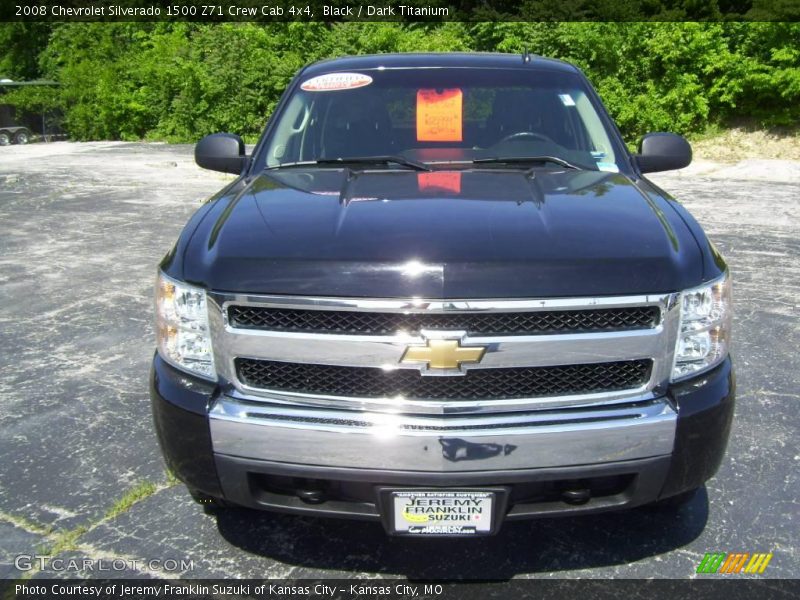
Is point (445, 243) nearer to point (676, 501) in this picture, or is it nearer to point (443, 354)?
point (443, 354)

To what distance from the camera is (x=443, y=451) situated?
2.38m

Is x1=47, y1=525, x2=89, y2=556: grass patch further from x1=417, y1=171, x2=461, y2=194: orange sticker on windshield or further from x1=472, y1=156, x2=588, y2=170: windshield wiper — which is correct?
x1=472, y1=156, x2=588, y2=170: windshield wiper

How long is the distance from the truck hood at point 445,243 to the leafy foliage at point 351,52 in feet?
51.0

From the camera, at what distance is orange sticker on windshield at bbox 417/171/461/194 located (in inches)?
121

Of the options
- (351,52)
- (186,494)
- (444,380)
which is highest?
(444,380)

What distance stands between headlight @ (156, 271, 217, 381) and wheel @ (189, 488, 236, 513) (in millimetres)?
537

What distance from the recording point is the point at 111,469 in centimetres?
362

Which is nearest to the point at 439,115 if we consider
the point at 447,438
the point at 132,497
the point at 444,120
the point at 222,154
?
the point at 444,120

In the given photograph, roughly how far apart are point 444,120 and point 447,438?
1.87m

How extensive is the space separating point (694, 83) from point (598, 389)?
17226 mm

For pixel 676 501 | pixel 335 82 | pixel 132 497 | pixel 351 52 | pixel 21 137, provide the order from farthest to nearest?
1. pixel 21 137
2. pixel 351 52
3. pixel 335 82
4. pixel 132 497
5. pixel 676 501

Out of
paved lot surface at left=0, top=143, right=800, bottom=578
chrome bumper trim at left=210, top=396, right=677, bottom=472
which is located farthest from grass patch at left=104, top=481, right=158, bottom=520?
chrome bumper trim at left=210, top=396, right=677, bottom=472

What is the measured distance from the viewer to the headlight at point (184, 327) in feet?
8.41

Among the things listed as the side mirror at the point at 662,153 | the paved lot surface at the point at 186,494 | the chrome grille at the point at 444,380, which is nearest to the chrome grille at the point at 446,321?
the chrome grille at the point at 444,380
